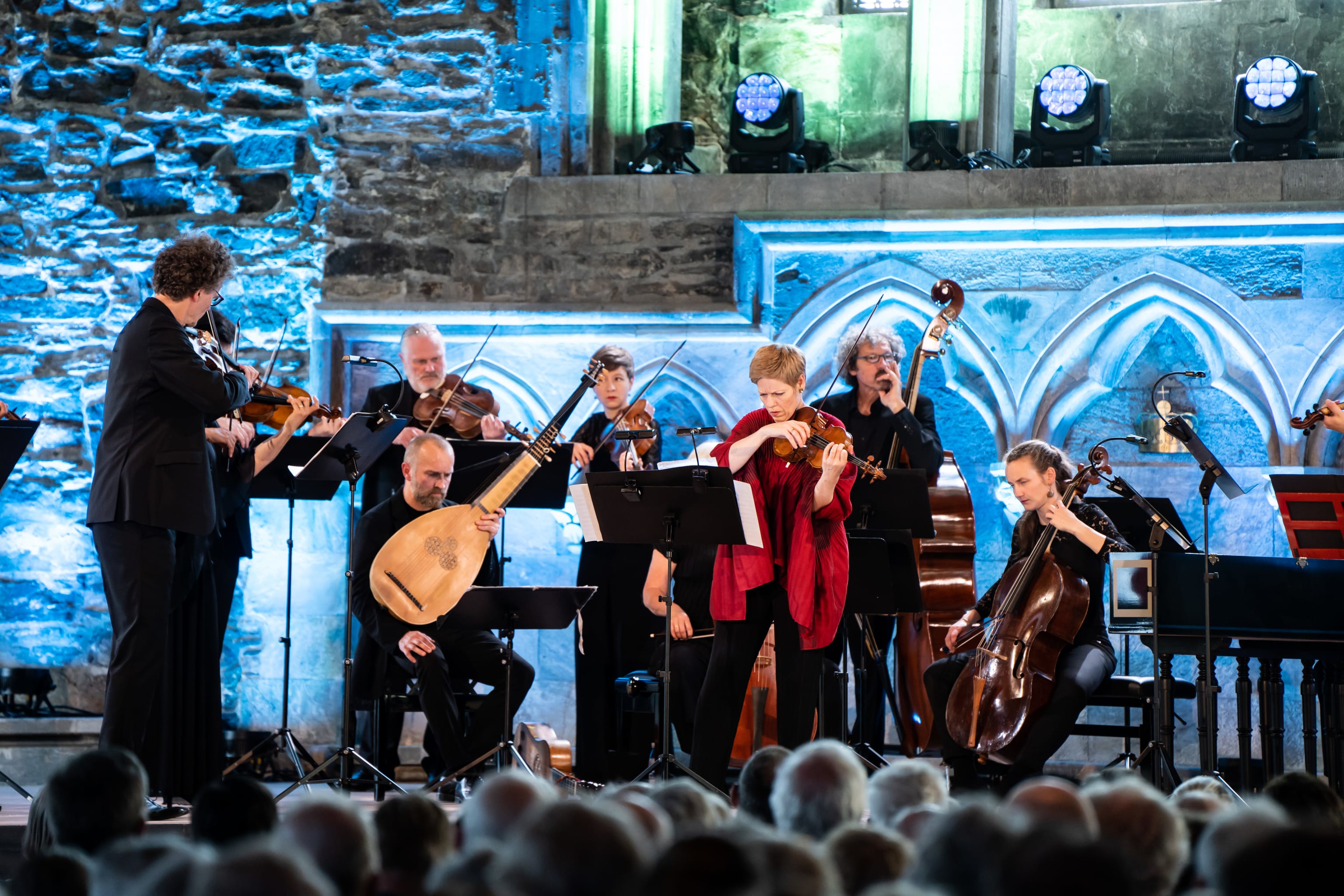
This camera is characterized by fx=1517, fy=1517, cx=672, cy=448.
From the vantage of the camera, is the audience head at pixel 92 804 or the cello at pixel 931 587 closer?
the audience head at pixel 92 804

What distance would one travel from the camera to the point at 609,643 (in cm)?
594

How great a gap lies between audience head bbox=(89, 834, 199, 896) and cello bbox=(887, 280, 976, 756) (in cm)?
414

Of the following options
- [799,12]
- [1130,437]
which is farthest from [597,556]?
[799,12]

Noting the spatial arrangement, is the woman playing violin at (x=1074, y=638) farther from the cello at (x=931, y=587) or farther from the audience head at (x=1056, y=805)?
the audience head at (x=1056, y=805)

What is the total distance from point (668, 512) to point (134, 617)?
1.61 meters

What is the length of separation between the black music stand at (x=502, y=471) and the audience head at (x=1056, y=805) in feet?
11.4

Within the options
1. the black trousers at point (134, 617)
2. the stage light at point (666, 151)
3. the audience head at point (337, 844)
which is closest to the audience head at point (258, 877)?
the audience head at point (337, 844)

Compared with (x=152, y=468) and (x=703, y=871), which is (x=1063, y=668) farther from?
(x=703, y=871)

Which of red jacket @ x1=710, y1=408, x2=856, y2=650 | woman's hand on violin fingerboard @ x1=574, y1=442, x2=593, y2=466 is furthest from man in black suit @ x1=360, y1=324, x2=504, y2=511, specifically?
red jacket @ x1=710, y1=408, x2=856, y2=650

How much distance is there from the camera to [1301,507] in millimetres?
5172

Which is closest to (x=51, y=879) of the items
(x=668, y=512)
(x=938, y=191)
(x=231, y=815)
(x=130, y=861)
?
(x=130, y=861)

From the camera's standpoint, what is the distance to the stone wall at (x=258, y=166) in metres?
7.00

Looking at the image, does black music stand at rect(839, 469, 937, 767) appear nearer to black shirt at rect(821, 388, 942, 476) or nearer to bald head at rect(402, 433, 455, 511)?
black shirt at rect(821, 388, 942, 476)

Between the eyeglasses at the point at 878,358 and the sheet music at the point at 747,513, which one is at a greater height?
the eyeglasses at the point at 878,358
